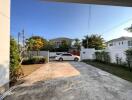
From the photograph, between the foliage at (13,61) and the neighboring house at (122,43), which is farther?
the neighboring house at (122,43)

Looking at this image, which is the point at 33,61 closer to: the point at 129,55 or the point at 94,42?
the point at 129,55

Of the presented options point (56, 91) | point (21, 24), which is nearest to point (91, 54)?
point (21, 24)

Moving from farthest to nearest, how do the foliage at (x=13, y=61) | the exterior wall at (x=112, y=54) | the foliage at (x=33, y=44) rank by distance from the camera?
the foliage at (x=33, y=44), the exterior wall at (x=112, y=54), the foliage at (x=13, y=61)

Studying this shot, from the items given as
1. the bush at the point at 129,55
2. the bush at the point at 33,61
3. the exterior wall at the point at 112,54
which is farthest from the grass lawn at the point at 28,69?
the exterior wall at the point at 112,54

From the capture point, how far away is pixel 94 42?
43781mm

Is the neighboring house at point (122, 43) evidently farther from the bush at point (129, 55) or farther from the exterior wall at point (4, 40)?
the exterior wall at point (4, 40)

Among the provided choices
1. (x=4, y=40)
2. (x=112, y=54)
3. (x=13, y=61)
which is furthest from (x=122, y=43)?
(x=4, y=40)

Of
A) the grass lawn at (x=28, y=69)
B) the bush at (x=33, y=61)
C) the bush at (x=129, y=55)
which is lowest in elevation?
the grass lawn at (x=28, y=69)

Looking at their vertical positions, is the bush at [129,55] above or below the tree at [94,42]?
below

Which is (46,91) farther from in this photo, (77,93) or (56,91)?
(77,93)

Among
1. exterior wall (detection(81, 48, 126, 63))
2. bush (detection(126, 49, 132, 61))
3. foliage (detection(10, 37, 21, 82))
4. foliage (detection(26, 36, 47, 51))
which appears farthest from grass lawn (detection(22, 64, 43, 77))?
exterior wall (detection(81, 48, 126, 63))

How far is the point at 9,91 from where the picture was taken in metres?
7.00

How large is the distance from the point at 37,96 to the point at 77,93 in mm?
1472

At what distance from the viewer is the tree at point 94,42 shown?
43781mm
